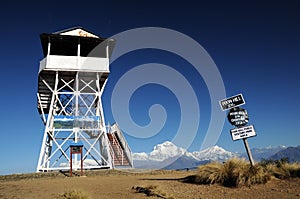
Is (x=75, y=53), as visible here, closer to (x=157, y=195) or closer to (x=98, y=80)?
(x=98, y=80)

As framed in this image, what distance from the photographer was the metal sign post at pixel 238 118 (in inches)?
455

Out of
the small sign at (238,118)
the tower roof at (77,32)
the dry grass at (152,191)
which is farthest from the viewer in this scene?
the tower roof at (77,32)

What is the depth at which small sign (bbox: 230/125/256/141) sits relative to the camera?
37.7ft

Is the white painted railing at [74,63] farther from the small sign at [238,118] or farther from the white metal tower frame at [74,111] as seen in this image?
the small sign at [238,118]

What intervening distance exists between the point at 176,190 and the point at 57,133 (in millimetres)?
17449

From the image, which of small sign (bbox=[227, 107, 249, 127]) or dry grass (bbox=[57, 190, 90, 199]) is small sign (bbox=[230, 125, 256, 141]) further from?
dry grass (bbox=[57, 190, 90, 199])

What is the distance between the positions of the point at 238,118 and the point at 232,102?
0.73m

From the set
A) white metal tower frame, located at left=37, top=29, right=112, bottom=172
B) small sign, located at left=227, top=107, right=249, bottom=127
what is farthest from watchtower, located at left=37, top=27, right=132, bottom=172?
small sign, located at left=227, top=107, right=249, bottom=127

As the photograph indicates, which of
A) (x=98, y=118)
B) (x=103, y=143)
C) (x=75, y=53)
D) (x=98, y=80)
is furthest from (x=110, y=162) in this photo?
(x=75, y=53)

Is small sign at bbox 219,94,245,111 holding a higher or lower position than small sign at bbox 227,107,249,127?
higher

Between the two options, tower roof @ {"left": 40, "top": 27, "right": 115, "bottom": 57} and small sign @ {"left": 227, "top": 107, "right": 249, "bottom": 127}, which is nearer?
small sign @ {"left": 227, "top": 107, "right": 249, "bottom": 127}

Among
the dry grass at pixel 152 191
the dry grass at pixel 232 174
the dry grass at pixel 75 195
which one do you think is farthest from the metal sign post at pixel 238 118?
the dry grass at pixel 75 195

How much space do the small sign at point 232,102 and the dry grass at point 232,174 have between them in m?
2.20

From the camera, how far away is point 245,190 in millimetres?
9422
